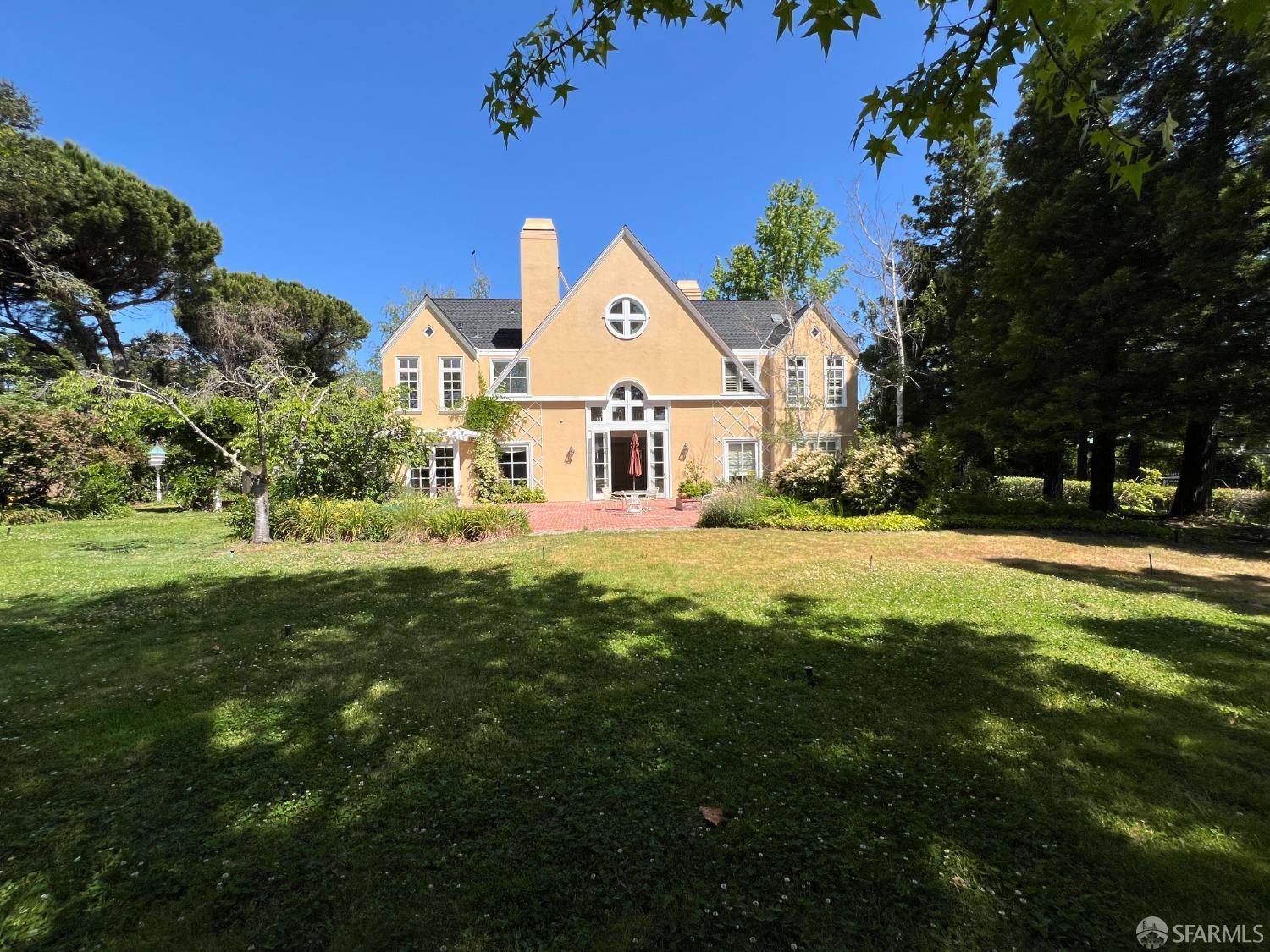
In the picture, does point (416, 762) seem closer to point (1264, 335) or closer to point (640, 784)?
point (640, 784)

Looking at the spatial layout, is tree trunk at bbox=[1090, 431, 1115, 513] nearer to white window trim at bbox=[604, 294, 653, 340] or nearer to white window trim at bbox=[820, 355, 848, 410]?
white window trim at bbox=[820, 355, 848, 410]

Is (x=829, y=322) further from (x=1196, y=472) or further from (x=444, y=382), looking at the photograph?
(x=444, y=382)

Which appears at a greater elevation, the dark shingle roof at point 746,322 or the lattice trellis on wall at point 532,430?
the dark shingle roof at point 746,322

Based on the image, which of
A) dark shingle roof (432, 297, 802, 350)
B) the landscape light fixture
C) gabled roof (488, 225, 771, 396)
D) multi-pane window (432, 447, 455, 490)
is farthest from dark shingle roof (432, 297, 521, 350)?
the landscape light fixture

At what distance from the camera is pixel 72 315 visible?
22.8 metres

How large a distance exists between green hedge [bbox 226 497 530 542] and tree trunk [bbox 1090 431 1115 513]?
1609 centimetres

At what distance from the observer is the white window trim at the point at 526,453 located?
2081 centimetres

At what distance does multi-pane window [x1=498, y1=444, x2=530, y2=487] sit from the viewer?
68.6 feet

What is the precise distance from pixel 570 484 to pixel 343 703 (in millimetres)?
17291

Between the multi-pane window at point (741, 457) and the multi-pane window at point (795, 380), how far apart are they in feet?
8.78

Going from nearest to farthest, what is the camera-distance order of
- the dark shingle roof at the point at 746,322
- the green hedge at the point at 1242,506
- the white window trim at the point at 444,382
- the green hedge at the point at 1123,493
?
the green hedge at the point at 1242,506
the green hedge at the point at 1123,493
the white window trim at the point at 444,382
the dark shingle roof at the point at 746,322

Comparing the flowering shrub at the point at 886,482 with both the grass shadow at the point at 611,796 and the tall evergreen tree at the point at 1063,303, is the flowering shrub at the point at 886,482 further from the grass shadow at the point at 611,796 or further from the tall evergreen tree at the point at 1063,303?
the grass shadow at the point at 611,796

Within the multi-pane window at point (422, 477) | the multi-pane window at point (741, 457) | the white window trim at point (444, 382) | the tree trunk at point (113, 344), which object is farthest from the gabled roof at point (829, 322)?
the tree trunk at point (113, 344)

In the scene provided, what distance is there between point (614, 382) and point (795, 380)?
26.1 feet
